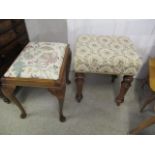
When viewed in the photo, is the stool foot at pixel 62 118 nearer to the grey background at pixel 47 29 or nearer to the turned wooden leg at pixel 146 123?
the turned wooden leg at pixel 146 123

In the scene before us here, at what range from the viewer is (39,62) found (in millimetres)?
1051

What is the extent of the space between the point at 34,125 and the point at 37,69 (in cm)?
52

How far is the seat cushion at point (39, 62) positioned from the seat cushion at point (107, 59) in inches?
6.2

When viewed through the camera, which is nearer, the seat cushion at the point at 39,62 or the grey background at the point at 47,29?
the seat cushion at the point at 39,62

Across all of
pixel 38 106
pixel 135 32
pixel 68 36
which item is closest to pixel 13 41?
pixel 68 36

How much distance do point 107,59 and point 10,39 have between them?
785mm

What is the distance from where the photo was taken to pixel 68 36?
1.45m

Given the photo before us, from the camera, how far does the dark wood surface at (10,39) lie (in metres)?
1.09

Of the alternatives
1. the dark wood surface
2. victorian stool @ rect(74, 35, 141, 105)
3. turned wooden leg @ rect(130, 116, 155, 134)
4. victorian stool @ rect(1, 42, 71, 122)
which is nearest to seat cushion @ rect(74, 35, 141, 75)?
victorian stool @ rect(74, 35, 141, 105)

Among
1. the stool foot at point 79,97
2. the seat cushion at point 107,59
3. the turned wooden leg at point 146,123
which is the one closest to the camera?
the turned wooden leg at point 146,123

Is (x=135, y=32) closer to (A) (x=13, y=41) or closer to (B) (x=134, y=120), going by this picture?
(B) (x=134, y=120)

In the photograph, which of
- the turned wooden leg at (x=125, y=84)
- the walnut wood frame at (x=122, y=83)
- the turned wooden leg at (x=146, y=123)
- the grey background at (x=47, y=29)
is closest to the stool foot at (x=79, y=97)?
the walnut wood frame at (x=122, y=83)

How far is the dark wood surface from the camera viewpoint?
3.56 feet

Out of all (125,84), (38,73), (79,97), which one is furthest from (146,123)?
(38,73)
